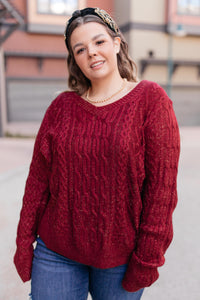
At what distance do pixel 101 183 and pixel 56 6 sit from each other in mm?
13820

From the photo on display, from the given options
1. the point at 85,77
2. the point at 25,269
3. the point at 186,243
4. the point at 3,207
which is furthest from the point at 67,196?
the point at 3,207

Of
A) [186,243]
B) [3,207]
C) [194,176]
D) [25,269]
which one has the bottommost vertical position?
[194,176]

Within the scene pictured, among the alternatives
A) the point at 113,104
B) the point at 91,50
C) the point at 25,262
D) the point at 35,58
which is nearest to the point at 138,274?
the point at 25,262

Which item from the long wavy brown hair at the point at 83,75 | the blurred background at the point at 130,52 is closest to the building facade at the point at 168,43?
the blurred background at the point at 130,52

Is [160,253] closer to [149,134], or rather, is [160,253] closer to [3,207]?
[149,134]

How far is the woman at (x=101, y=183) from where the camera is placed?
115 cm

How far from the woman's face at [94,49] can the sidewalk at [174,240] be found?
179 centimetres

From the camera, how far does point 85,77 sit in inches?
56.0

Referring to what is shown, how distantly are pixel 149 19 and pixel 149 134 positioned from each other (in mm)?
13160

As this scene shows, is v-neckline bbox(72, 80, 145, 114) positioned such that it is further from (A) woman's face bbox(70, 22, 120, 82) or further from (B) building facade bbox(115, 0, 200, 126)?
(B) building facade bbox(115, 0, 200, 126)

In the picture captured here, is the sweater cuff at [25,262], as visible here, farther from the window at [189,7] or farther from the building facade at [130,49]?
the window at [189,7]

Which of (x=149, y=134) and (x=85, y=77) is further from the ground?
(x=85, y=77)

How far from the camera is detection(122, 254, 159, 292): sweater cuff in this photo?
1149 millimetres

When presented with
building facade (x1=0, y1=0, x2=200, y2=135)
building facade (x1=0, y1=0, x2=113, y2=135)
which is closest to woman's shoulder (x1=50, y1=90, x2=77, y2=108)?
building facade (x1=0, y1=0, x2=200, y2=135)
